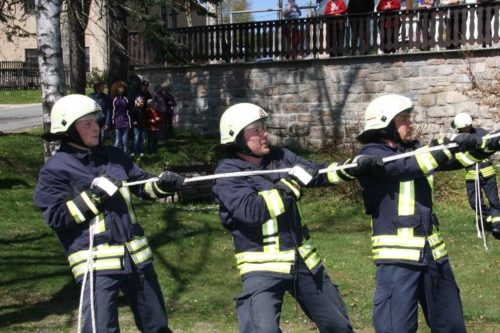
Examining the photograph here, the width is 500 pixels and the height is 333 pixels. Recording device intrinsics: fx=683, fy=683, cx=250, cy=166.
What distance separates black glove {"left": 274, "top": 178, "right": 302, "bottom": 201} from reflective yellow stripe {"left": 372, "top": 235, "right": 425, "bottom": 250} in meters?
0.73

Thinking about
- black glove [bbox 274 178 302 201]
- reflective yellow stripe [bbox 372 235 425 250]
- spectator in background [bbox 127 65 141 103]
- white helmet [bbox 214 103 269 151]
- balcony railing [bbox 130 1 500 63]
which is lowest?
reflective yellow stripe [bbox 372 235 425 250]

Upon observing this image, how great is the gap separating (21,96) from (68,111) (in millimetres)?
28849

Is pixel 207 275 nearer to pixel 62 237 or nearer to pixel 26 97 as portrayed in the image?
pixel 62 237

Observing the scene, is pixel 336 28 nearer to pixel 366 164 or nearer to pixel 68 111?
pixel 366 164

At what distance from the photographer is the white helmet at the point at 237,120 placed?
4.61 m

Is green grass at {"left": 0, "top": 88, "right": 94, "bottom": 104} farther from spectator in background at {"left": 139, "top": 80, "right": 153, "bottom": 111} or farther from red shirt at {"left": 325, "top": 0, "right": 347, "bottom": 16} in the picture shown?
red shirt at {"left": 325, "top": 0, "right": 347, "bottom": 16}

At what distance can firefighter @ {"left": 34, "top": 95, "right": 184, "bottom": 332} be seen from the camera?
14.5ft

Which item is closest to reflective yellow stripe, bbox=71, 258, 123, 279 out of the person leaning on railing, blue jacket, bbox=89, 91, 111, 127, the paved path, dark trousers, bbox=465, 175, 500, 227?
dark trousers, bbox=465, 175, 500, 227

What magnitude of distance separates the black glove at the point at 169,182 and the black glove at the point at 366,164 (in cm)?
124

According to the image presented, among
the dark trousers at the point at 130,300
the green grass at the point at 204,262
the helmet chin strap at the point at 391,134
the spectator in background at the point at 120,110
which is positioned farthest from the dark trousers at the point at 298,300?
the spectator in background at the point at 120,110

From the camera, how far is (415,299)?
4.58m

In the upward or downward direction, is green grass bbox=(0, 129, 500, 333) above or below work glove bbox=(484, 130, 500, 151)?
below

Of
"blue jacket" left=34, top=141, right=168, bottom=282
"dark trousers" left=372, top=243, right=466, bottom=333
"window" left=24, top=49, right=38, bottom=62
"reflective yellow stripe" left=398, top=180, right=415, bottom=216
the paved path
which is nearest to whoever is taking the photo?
"blue jacket" left=34, top=141, right=168, bottom=282

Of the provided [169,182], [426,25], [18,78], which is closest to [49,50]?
[169,182]
